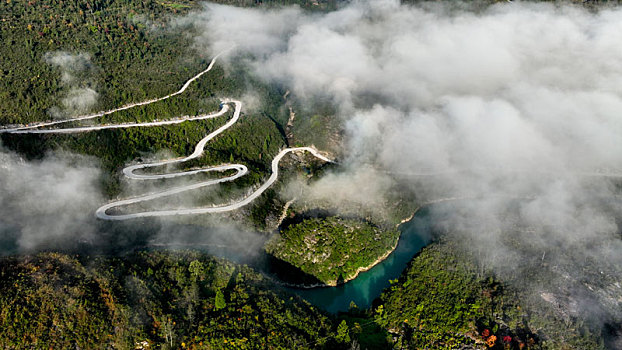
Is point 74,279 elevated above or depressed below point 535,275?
above

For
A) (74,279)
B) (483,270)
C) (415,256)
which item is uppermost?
(74,279)

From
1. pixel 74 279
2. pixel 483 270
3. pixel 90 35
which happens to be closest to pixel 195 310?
pixel 74 279

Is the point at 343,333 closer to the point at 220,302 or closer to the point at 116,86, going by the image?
the point at 220,302

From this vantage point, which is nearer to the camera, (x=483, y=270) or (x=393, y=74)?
(x=483, y=270)

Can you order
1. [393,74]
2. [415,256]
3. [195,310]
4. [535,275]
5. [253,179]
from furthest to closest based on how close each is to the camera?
[393,74], [253,179], [415,256], [535,275], [195,310]

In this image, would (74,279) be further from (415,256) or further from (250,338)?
(415,256)

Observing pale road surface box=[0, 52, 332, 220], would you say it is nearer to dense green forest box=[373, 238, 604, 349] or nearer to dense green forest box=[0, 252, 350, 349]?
dense green forest box=[0, 252, 350, 349]
